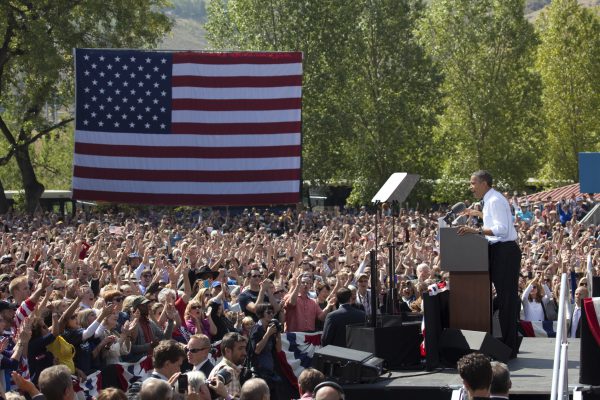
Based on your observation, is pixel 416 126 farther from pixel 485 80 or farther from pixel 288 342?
pixel 288 342

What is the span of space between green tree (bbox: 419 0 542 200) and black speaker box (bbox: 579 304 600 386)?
50.1m

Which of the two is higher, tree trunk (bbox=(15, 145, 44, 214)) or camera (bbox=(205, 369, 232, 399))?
tree trunk (bbox=(15, 145, 44, 214))

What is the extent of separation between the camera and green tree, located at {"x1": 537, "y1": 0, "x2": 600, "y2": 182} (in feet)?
199

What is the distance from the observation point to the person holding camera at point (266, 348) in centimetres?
1158

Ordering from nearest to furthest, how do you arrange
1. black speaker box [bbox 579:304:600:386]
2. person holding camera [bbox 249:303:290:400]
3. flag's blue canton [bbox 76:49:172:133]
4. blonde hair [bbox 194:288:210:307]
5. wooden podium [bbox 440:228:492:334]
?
1. black speaker box [bbox 579:304:600:386]
2. wooden podium [bbox 440:228:492:334]
3. person holding camera [bbox 249:303:290:400]
4. blonde hair [bbox 194:288:210:307]
5. flag's blue canton [bbox 76:49:172:133]

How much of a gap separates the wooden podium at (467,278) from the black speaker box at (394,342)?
48 cm

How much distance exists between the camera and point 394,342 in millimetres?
11531

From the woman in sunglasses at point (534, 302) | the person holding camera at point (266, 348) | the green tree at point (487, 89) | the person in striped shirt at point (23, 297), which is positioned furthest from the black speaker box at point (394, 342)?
the green tree at point (487, 89)

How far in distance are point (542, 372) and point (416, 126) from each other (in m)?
47.3

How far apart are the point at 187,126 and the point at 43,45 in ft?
46.2

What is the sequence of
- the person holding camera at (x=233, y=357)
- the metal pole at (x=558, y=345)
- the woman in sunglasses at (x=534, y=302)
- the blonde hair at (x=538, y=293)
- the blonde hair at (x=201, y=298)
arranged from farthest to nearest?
the blonde hair at (x=538, y=293), the woman in sunglasses at (x=534, y=302), the blonde hair at (x=201, y=298), the person holding camera at (x=233, y=357), the metal pole at (x=558, y=345)

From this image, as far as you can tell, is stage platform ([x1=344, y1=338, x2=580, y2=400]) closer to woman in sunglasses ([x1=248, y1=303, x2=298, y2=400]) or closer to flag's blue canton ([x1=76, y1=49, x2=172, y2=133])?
woman in sunglasses ([x1=248, y1=303, x2=298, y2=400])

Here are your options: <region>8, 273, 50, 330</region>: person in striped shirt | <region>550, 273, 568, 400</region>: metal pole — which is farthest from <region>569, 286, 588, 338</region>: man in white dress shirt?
A: <region>8, 273, 50, 330</region>: person in striped shirt

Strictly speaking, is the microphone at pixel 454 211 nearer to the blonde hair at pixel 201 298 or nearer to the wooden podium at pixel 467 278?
the wooden podium at pixel 467 278
